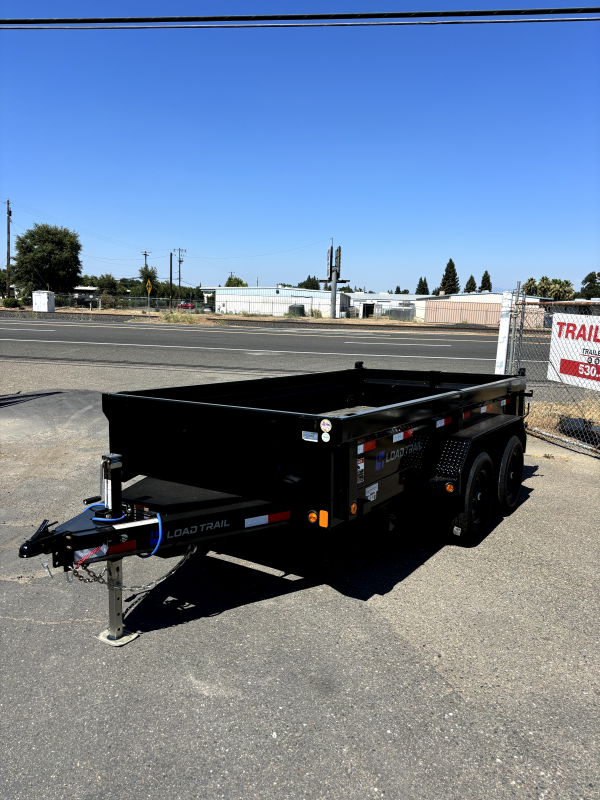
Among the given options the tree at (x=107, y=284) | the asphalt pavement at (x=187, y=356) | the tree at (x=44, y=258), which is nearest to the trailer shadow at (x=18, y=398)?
the asphalt pavement at (x=187, y=356)

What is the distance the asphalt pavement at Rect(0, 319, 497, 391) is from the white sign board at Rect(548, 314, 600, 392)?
822 cm

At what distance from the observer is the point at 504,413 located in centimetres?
604

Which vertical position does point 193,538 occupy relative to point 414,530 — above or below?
above

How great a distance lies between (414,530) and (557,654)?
6.48 feet

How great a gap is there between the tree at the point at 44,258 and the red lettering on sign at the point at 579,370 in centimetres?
7555

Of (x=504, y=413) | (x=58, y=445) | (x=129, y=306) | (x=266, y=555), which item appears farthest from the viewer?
(x=129, y=306)

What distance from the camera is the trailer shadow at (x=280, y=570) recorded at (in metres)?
3.91

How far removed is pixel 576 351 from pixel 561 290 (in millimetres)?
88796

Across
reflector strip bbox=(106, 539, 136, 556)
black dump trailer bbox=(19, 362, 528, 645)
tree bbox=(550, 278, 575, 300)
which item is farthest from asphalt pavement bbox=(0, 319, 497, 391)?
tree bbox=(550, 278, 575, 300)

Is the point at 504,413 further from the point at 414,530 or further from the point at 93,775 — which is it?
the point at 93,775

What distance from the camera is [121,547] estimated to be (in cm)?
314

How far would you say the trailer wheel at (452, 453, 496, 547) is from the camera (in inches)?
188

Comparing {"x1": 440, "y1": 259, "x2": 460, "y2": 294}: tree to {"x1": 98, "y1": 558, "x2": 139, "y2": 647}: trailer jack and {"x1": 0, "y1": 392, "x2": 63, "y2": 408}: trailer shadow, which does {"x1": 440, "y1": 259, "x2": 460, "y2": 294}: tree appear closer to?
{"x1": 0, "y1": 392, "x2": 63, "y2": 408}: trailer shadow

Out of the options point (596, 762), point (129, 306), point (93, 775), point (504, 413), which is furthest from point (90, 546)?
point (129, 306)
